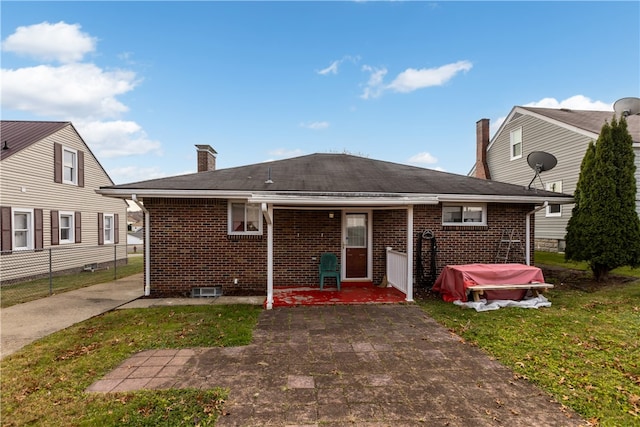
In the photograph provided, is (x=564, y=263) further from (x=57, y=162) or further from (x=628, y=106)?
(x=57, y=162)

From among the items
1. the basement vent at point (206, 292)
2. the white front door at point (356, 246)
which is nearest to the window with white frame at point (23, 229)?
the basement vent at point (206, 292)

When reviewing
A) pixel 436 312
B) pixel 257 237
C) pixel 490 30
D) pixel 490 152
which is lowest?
pixel 436 312

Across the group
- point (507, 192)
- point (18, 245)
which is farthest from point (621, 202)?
point (18, 245)

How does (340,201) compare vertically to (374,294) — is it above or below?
above

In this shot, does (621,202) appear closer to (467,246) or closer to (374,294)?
(467,246)

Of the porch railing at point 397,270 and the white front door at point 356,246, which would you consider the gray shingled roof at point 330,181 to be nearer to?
the white front door at point 356,246

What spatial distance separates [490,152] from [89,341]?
20468mm

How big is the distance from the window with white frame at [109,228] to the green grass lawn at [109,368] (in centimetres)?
1110

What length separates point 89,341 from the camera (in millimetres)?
4723

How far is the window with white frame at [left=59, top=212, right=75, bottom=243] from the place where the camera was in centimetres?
1246

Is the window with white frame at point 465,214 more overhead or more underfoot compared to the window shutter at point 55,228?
more overhead

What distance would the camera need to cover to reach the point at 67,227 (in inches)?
499

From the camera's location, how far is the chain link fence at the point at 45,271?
845 centimetres

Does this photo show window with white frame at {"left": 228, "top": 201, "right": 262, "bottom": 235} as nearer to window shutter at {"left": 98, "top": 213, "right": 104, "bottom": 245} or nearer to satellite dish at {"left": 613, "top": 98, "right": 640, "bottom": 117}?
window shutter at {"left": 98, "top": 213, "right": 104, "bottom": 245}
